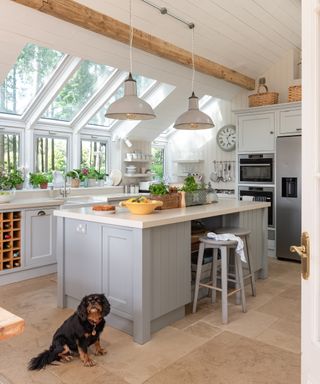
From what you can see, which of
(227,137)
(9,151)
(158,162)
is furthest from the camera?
(158,162)

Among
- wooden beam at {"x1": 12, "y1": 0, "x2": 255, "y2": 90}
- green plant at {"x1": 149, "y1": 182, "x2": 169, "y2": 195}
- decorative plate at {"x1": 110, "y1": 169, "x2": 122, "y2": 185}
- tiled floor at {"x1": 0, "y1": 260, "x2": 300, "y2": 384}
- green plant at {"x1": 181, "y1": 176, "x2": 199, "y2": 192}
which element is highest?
wooden beam at {"x1": 12, "y1": 0, "x2": 255, "y2": 90}

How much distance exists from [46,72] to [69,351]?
3.61 metres

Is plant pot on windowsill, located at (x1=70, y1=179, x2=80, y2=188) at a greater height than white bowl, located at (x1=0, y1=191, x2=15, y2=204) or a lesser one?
greater

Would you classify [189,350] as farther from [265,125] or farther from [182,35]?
[265,125]

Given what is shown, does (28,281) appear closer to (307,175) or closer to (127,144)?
(127,144)

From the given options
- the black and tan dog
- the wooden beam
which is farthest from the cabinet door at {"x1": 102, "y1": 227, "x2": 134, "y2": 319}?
the wooden beam

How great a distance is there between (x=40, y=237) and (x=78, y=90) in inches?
90.3

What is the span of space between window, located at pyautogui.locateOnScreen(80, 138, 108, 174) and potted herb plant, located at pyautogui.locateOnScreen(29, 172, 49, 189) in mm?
965

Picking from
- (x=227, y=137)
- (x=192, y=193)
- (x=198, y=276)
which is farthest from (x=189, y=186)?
(x=227, y=137)

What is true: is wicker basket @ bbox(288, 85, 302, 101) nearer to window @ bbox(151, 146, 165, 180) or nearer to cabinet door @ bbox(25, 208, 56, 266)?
window @ bbox(151, 146, 165, 180)

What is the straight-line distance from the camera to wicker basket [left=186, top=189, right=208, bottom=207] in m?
3.82

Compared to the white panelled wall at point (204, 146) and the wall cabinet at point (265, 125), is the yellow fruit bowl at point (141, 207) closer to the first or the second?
the wall cabinet at point (265, 125)

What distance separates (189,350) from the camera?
263cm

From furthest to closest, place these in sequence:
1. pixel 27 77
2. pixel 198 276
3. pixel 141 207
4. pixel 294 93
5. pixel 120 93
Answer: pixel 120 93 → pixel 294 93 → pixel 27 77 → pixel 198 276 → pixel 141 207
